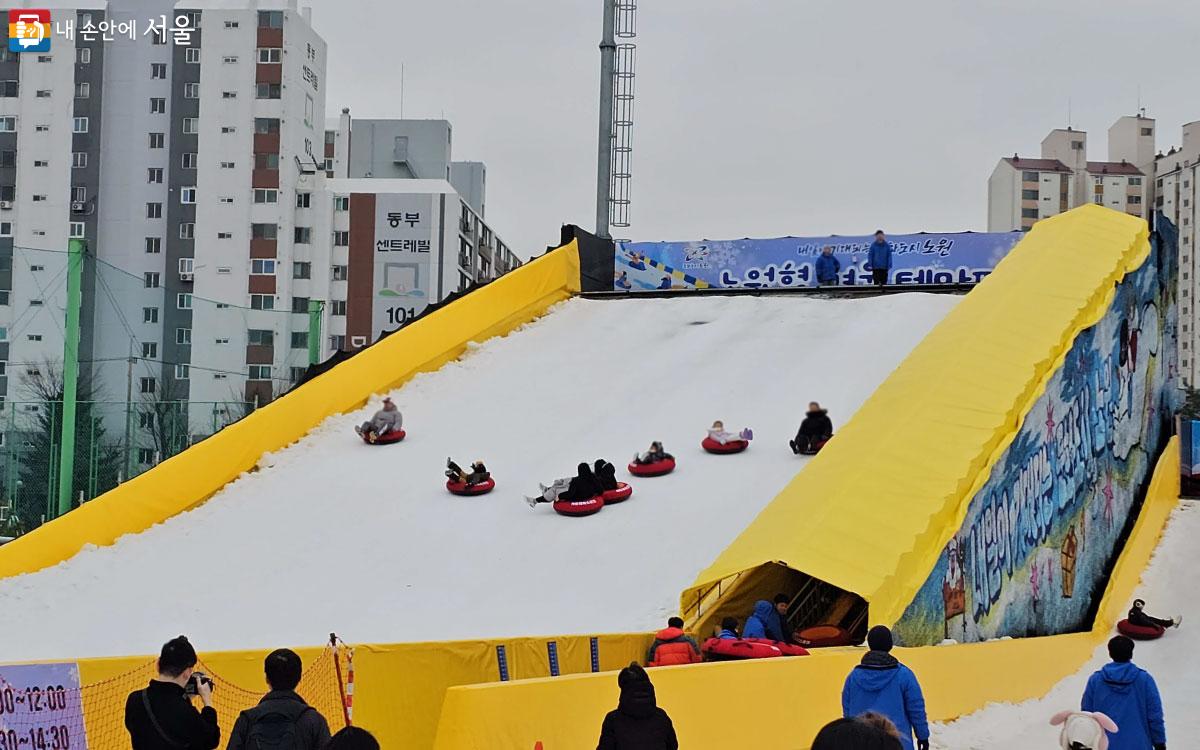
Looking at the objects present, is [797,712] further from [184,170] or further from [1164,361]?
[184,170]

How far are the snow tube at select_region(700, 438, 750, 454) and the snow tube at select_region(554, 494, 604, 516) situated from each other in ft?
6.48

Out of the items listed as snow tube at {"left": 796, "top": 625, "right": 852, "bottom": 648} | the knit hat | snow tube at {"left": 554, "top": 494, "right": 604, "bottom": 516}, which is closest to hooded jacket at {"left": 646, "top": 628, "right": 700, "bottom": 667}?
snow tube at {"left": 796, "top": 625, "right": 852, "bottom": 648}

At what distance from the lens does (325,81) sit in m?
54.3

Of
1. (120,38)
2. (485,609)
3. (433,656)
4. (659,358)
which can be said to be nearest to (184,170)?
(120,38)

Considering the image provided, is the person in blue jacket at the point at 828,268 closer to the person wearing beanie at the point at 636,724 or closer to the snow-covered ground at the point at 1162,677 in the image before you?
the snow-covered ground at the point at 1162,677

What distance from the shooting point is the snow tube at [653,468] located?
15.2 metres

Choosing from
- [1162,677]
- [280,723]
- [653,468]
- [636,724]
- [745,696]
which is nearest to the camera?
[280,723]

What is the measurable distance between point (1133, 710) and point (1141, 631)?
316 inches

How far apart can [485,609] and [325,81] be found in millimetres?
45414

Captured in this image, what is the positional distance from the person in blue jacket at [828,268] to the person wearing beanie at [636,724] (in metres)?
17.3

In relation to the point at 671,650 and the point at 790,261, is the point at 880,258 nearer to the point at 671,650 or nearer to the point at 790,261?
the point at 790,261

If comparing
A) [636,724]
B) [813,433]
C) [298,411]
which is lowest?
[636,724]

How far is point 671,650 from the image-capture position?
9.23 m

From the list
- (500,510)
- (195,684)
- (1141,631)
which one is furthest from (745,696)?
(1141,631)
